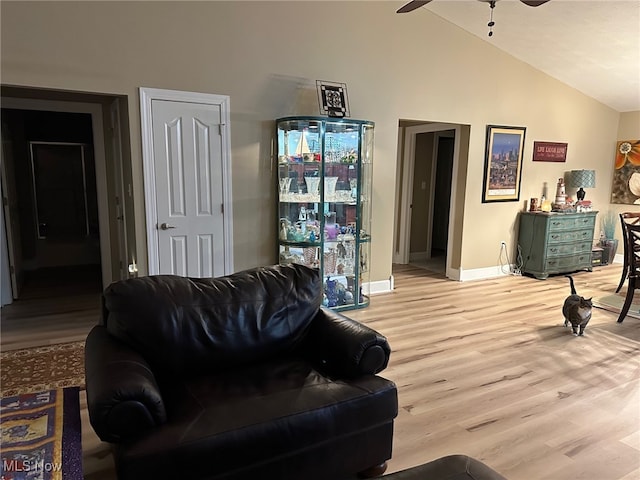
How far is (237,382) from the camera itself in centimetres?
207

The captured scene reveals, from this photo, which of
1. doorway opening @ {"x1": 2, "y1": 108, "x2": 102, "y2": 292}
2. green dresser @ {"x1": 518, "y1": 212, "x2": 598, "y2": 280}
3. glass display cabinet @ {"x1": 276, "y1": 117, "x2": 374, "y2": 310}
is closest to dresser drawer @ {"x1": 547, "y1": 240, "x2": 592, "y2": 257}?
green dresser @ {"x1": 518, "y1": 212, "x2": 598, "y2": 280}

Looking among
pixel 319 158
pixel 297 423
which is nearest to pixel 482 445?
pixel 297 423

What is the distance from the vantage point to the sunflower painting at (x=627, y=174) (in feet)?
22.9

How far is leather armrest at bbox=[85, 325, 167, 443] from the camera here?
159 cm

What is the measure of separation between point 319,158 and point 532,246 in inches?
147

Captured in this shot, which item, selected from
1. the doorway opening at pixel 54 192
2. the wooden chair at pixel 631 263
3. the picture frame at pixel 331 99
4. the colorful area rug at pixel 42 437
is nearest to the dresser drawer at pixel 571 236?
the wooden chair at pixel 631 263

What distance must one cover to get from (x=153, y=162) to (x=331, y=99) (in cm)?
185

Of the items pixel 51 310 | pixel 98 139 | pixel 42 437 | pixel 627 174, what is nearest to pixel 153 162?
pixel 98 139

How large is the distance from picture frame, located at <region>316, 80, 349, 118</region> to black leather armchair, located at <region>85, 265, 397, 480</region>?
235 centimetres

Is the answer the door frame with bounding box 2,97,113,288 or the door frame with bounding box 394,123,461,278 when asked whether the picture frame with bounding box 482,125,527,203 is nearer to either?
the door frame with bounding box 394,123,461,278

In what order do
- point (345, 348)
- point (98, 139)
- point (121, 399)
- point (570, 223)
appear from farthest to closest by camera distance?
point (570, 223)
point (98, 139)
point (345, 348)
point (121, 399)

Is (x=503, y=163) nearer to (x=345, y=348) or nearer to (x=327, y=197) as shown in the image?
(x=327, y=197)

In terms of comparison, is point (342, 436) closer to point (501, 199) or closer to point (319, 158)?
point (319, 158)

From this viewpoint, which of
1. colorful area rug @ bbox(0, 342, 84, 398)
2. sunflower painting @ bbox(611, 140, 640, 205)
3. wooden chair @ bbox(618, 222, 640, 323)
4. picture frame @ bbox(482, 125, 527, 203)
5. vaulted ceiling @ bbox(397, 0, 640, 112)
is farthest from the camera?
sunflower painting @ bbox(611, 140, 640, 205)
